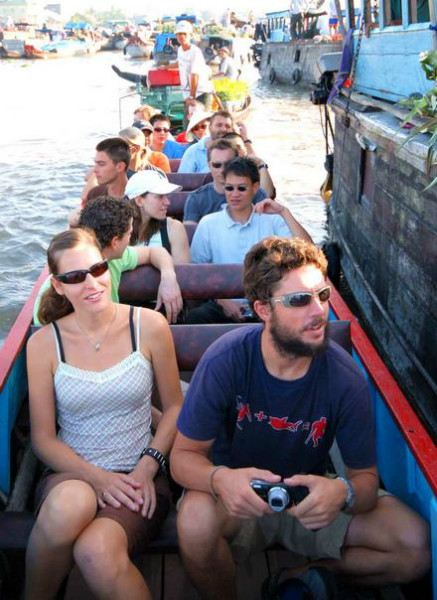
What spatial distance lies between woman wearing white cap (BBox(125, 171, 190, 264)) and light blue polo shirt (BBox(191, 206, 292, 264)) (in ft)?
0.68

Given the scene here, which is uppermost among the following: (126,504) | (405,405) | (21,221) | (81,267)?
(81,267)

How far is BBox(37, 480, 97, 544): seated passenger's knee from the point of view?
7.05ft

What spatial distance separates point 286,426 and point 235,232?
2157 mm

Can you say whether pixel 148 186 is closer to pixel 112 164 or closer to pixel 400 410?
pixel 112 164

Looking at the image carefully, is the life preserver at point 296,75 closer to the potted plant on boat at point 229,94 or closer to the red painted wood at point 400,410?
the potted plant on boat at point 229,94

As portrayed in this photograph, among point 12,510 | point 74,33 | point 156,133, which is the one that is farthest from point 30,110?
point 74,33

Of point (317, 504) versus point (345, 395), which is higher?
point (345, 395)

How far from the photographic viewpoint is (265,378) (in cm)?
220

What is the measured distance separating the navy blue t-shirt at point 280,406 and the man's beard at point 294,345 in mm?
84

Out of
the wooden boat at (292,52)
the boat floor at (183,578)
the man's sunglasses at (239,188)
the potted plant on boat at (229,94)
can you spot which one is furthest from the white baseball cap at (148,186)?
the wooden boat at (292,52)

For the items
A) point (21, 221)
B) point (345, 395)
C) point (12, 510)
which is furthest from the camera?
point (21, 221)

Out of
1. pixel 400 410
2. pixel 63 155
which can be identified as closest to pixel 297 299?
pixel 400 410

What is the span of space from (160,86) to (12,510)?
13.4 m

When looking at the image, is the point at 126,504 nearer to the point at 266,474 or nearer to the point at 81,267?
the point at 266,474
